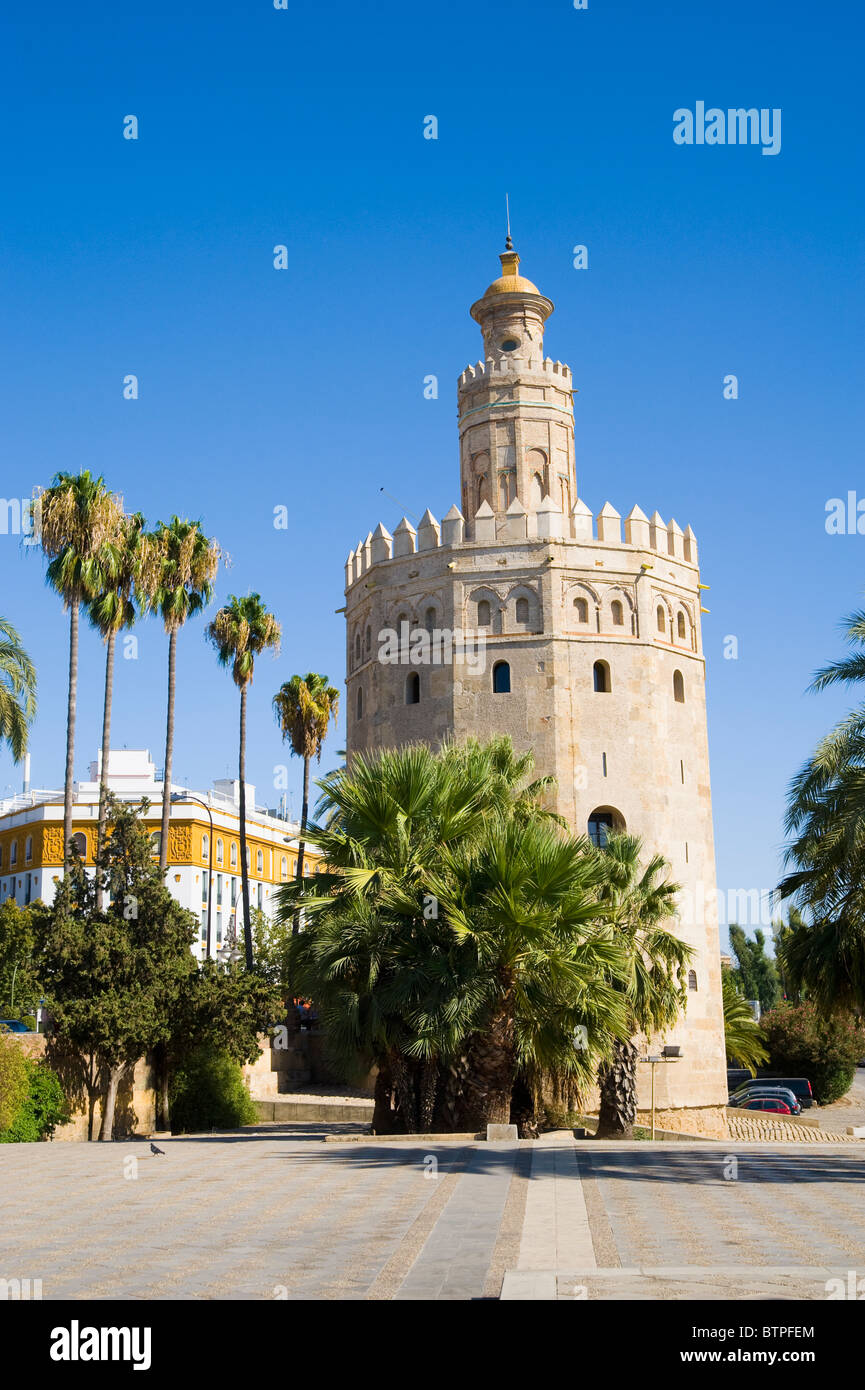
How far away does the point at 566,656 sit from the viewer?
1161 inches

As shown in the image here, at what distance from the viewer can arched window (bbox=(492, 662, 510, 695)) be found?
97.3 feet

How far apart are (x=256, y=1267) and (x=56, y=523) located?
21760 millimetres

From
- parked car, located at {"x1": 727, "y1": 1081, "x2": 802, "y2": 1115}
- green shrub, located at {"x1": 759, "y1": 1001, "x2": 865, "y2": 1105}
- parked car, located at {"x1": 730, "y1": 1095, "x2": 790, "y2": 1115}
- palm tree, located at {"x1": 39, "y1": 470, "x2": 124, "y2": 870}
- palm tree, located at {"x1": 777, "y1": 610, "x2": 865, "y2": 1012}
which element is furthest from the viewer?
green shrub, located at {"x1": 759, "y1": 1001, "x2": 865, "y2": 1105}

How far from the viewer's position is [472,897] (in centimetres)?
1819

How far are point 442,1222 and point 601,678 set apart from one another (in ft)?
67.9

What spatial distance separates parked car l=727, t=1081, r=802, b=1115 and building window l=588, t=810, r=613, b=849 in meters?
10.7

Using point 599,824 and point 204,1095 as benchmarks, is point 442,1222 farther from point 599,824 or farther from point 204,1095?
point 599,824

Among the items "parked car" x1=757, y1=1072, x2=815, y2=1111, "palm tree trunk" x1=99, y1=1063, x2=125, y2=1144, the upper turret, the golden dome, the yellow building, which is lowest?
"parked car" x1=757, y1=1072, x2=815, y2=1111

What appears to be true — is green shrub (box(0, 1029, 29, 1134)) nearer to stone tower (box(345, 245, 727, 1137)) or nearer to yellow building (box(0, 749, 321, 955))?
stone tower (box(345, 245, 727, 1137))

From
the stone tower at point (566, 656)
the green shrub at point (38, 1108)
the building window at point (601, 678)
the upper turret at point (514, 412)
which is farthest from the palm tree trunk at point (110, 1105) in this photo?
the upper turret at point (514, 412)

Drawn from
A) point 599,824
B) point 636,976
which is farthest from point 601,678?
point 636,976

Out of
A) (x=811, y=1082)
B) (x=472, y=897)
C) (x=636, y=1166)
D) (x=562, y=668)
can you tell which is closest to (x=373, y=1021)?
(x=472, y=897)

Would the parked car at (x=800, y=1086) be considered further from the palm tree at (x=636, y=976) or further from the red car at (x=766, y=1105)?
the palm tree at (x=636, y=976)

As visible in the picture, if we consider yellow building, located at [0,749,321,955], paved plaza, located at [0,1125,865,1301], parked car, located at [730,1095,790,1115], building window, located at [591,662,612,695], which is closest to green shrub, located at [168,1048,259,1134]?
paved plaza, located at [0,1125,865,1301]
